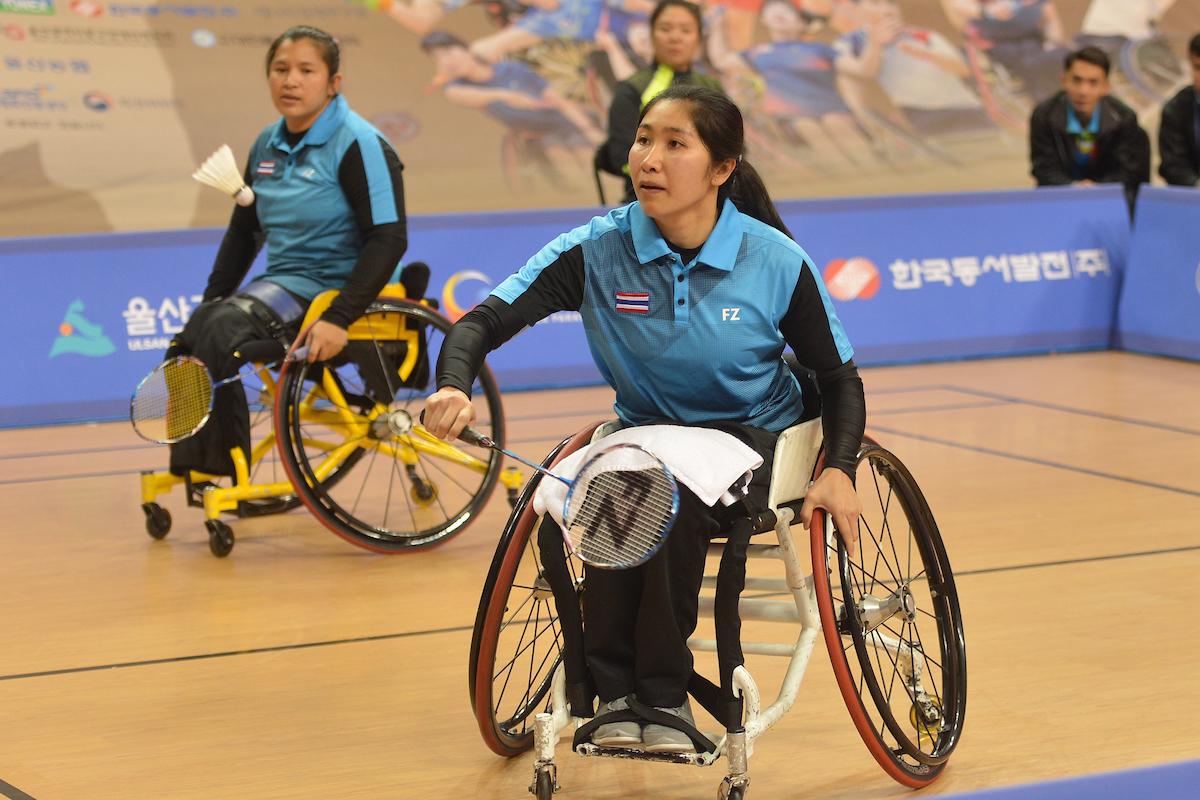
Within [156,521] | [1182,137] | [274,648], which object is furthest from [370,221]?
[1182,137]

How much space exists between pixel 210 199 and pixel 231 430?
514 centimetres

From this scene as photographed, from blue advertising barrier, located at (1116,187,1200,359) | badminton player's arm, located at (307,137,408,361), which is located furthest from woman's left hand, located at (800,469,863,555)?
blue advertising barrier, located at (1116,187,1200,359)

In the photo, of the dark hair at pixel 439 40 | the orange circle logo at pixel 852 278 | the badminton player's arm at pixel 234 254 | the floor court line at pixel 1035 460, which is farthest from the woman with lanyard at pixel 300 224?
the dark hair at pixel 439 40

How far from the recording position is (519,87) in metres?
10.4

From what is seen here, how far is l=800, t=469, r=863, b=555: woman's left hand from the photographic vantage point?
2.83m

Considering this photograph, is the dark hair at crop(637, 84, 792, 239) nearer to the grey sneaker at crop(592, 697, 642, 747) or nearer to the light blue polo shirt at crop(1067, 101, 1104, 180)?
the grey sneaker at crop(592, 697, 642, 747)

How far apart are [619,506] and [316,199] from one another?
2385 millimetres

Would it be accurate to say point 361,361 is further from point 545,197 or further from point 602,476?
point 545,197

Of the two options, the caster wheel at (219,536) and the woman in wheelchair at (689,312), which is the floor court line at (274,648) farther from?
the woman in wheelchair at (689,312)

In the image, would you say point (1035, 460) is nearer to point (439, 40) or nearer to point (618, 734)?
point (618, 734)

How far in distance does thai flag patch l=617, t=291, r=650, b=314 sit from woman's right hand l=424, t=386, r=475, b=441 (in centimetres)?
38

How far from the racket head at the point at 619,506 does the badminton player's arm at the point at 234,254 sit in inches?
100

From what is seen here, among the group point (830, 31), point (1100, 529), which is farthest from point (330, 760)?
point (830, 31)

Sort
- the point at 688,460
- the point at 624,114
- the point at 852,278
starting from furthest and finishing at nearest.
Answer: the point at 852,278, the point at 624,114, the point at 688,460
